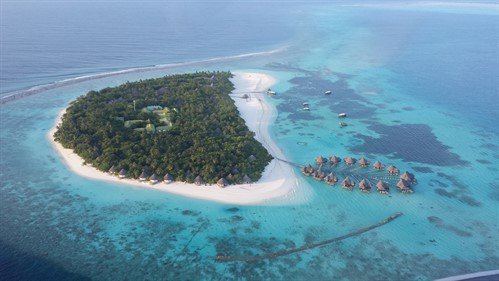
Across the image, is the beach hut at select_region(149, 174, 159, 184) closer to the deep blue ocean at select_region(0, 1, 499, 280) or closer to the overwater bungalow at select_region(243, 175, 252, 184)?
the deep blue ocean at select_region(0, 1, 499, 280)

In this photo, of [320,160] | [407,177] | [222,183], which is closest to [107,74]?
[222,183]

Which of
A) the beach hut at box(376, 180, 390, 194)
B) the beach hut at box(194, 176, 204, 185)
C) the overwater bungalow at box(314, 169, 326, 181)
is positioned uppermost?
the beach hut at box(194, 176, 204, 185)

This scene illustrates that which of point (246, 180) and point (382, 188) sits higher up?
point (246, 180)

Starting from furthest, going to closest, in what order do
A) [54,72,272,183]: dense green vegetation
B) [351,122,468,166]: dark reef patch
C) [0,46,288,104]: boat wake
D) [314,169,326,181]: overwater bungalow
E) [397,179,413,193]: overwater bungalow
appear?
[0,46,288,104]: boat wake < [351,122,468,166]: dark reef patch < [314,169,326,181]: overwater bungalow < [54,72,272,183]: dense green vegetation < [397,179,413,193]: overwater bungalow

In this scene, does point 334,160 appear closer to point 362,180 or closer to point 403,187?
point 362,180

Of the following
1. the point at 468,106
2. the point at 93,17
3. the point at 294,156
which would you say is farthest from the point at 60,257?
the point at 93,17

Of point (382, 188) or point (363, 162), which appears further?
point (363, 162)

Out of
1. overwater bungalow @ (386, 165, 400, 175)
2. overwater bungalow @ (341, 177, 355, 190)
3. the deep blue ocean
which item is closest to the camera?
the deep blue ocean

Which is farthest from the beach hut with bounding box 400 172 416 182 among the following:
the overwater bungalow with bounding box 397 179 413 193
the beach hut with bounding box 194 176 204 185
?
the beach hut with bounding box 194 176 204 185
